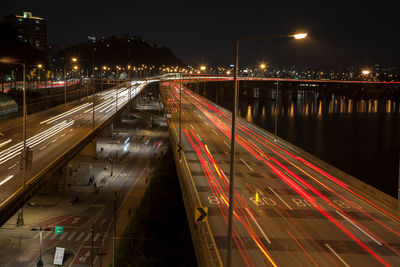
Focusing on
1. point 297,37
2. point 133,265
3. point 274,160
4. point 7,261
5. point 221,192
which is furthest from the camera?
point 274,160

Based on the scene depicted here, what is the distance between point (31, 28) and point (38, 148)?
6334 inches

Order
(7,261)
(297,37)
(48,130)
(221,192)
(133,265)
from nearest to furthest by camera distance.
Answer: (297,37) → (133,265) → (221,192) → (7,261) → (48,130)

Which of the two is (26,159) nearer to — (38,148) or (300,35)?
(38,148)

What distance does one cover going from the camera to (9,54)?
6912 centimetres

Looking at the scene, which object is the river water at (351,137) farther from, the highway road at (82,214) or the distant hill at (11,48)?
the distant hill at (11,48)

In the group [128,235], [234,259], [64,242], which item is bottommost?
[64,242]

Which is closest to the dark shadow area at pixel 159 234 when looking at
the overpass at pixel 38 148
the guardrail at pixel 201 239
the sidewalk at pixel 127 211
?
the sidewalk at pixel 127 211

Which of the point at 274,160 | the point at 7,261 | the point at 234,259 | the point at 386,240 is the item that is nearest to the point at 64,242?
the point at 7,261

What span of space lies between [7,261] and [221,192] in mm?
14005

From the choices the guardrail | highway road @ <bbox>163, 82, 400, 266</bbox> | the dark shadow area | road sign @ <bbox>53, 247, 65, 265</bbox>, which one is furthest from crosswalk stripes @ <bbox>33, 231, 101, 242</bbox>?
the guardrail

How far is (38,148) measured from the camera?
2886 centimetres

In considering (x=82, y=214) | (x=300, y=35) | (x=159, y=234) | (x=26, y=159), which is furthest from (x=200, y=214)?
(x=82, y=214)

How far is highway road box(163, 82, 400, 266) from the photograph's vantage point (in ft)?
45.7

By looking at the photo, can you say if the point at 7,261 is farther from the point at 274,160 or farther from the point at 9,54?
the point at 9,54
